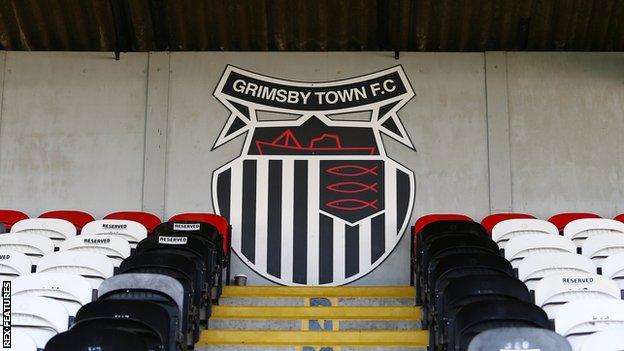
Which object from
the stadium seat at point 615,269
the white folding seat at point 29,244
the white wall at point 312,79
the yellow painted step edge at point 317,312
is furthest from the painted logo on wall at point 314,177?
the stadium seat at point 615,269

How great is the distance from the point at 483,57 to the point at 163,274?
210 inches

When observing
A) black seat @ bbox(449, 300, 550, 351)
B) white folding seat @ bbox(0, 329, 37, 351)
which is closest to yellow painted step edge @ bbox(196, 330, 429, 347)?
black seat @ bbox(449, 300, 550, 351)

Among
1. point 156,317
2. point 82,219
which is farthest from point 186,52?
point 156,317

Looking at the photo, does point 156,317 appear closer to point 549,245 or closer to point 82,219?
point 549,245

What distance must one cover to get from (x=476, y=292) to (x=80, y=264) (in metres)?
3.09

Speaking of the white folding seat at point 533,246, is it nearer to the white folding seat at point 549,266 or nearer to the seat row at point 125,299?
the white folding seat at point 549,266

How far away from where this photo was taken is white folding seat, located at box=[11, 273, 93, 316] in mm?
6340

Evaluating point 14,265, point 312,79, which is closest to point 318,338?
point 14,265

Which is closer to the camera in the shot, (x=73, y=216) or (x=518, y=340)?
(x=518, y=340)

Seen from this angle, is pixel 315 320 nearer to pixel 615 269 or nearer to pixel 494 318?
pixel 494 318

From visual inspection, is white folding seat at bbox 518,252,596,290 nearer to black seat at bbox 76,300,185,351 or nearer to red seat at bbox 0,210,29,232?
black seat at bbox 76,300,185,351

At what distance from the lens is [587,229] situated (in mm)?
8836

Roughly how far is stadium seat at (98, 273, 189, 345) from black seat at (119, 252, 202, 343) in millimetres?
275

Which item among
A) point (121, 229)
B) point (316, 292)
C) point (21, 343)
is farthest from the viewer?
point (121, 229)
